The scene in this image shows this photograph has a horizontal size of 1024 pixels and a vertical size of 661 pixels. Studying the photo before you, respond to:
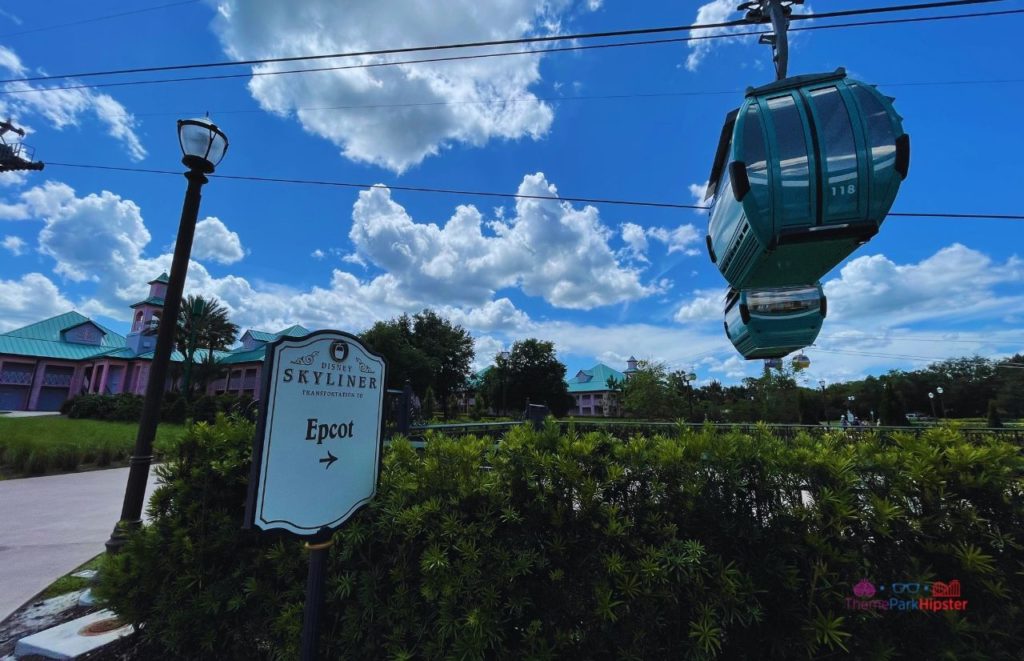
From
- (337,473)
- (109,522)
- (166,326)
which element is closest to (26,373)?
(109,522)

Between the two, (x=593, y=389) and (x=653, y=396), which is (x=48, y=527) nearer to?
(x=653, y=396)

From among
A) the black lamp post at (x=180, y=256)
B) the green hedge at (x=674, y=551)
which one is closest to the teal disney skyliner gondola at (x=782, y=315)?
the green hedge at (x=674, y=551)

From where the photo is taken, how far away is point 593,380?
78.9 meters

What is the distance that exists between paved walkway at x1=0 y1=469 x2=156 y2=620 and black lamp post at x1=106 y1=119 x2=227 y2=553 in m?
1.53

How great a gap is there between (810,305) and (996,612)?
143cm

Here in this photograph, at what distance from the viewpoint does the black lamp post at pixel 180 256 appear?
3998 mm

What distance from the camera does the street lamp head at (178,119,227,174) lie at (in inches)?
167

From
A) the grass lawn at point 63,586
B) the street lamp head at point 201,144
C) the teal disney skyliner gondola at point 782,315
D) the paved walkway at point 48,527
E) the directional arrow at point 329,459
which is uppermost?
the street lamp head at point 201,144

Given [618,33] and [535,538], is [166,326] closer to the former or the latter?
[535,538]

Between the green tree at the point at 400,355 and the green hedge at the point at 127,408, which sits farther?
the green tree at the point at 400,355

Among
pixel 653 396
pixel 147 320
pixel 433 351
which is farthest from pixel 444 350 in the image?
pixel 147 320

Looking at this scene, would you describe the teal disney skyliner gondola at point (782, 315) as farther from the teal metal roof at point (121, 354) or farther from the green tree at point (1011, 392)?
the green tree at point (1011, 392)

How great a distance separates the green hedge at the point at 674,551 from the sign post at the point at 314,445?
326mm

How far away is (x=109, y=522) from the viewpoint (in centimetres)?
642
